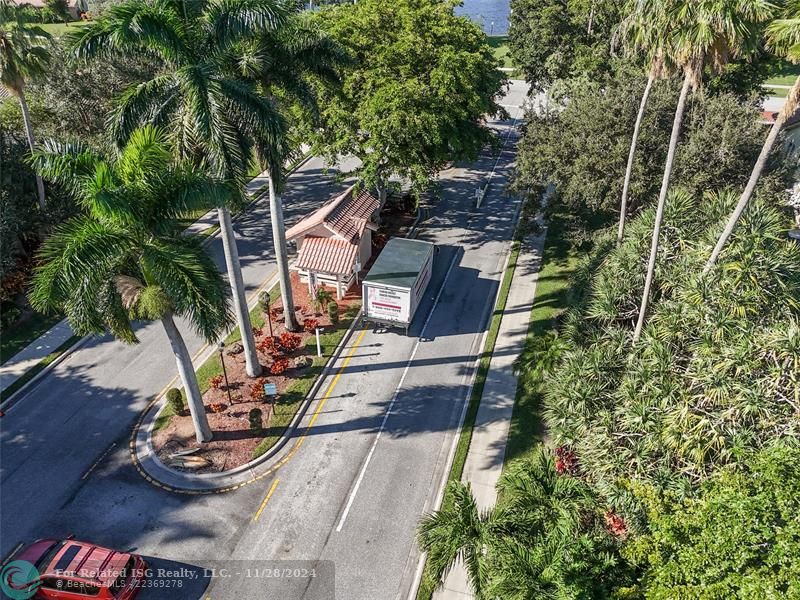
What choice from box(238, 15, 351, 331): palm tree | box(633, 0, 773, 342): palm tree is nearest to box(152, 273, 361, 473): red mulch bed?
box(238, 15, 351, 331): palm tree

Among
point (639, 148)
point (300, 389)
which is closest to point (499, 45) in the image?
point (639, 148)

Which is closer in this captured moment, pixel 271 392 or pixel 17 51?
pixel 271 392

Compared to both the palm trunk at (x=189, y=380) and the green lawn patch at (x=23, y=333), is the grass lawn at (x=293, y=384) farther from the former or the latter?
the green lawn patch at (x=23, y=333)

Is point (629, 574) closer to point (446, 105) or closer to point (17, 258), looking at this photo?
point (446, 105)

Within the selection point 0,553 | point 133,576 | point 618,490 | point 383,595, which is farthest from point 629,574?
point 0,553

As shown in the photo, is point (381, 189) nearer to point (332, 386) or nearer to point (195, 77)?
point (332, 386)

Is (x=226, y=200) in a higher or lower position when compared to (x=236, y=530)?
higher
